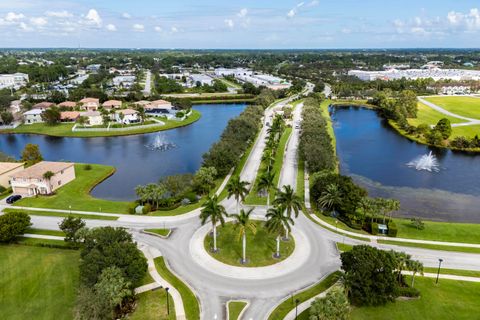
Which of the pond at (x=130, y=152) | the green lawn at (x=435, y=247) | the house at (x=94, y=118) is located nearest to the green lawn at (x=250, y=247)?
the green lawn at (x=435, y=247)

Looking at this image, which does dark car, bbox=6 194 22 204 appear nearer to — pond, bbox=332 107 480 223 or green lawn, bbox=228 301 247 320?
green lawn, bbox=228 301 247 320

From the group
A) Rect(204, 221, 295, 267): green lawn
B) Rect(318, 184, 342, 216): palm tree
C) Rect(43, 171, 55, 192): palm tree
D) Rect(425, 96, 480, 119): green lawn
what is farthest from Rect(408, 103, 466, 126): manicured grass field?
Rect(43, 171, 55, 192): palm tree

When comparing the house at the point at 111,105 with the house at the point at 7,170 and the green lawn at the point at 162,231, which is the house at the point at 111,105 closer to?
the house at the point at 7,170

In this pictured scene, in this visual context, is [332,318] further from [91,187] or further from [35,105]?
[35,105]

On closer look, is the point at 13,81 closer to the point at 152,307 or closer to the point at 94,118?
the point at 94,118

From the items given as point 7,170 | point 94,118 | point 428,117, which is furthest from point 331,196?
point 428,117

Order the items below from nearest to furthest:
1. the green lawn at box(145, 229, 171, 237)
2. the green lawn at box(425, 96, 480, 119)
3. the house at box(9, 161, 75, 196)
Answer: the green lawn at box(145, 229, 171, 237), the house at box(9, 161, 75, 196), the green lawn at box(425, 96, 480, 119)

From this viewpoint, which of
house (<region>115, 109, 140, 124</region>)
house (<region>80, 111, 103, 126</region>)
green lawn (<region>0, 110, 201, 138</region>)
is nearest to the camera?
green lawn (<region>0, 110, 201, 138</region>)
